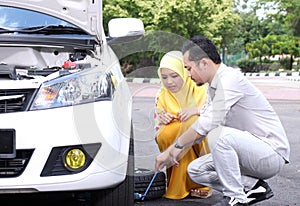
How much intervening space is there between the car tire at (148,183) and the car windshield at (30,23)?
127 cm

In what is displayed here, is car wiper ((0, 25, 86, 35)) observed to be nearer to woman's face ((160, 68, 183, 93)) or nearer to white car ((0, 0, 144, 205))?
white car ((0, 0, 144, 205))

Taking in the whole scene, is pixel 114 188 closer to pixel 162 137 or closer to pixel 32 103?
pixel 32 103

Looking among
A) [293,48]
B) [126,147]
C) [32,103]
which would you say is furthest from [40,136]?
[293,48]

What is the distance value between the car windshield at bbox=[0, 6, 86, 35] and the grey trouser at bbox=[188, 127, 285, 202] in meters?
1.36

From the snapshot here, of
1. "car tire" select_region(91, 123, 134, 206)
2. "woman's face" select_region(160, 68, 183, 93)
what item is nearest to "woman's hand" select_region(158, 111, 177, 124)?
"woman's face" select_region(160, 68, 183, 93)

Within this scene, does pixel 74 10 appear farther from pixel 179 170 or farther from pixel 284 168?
pixel 284 168

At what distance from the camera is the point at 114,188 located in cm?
346

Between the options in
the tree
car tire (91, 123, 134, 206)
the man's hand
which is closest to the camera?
car tire (91, 123, 134, 206)

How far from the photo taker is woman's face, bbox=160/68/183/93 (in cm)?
473

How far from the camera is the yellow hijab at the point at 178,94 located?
4730mm

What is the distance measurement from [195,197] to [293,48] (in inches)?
1527

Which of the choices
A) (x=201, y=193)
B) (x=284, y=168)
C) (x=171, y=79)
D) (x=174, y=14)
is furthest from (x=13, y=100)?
(x=174, y=14)

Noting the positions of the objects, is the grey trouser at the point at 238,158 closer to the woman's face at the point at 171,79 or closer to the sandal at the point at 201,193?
the sandal at the point at 201,193

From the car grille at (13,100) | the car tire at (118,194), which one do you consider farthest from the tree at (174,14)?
the car grille at (13,100)
